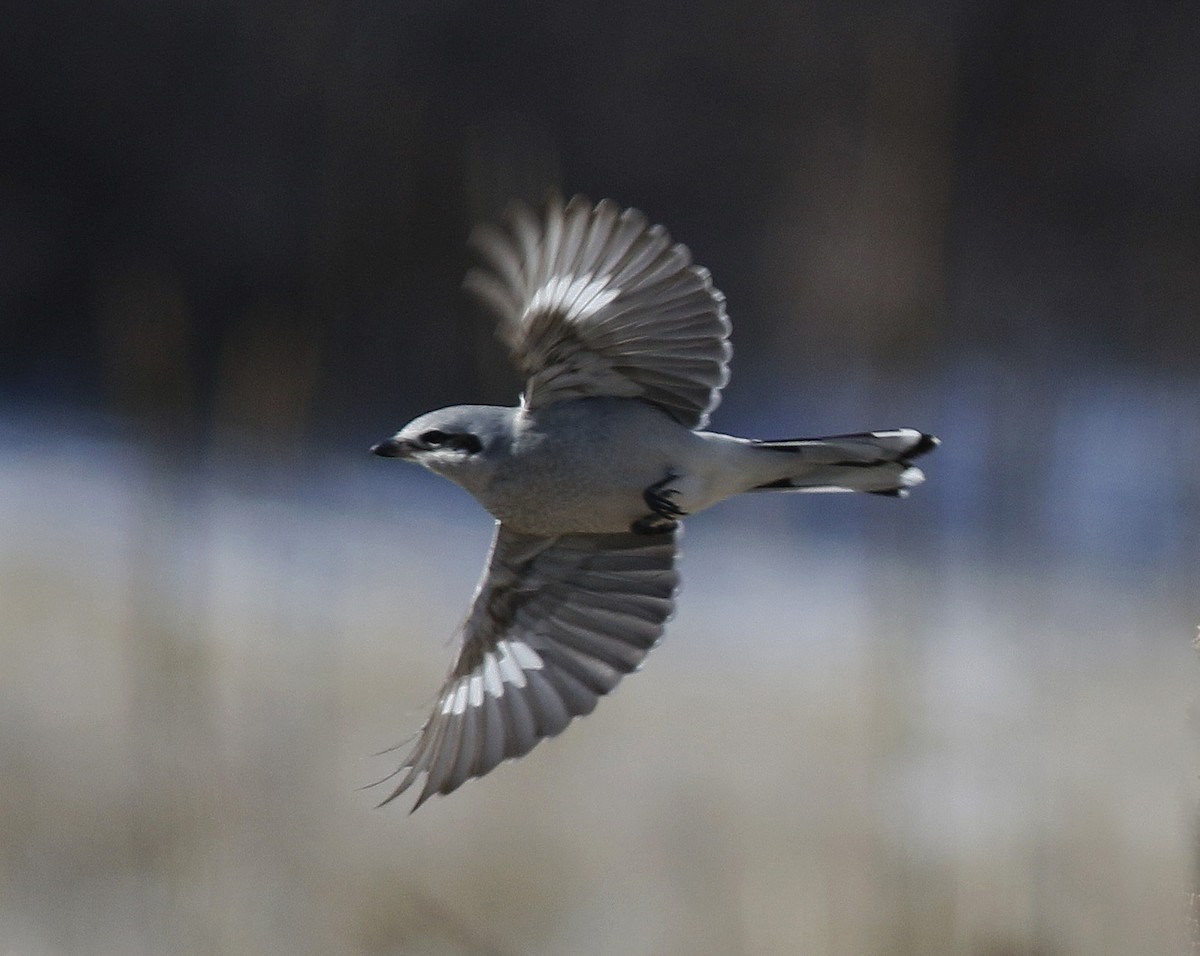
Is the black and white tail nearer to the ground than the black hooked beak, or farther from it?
farther from it

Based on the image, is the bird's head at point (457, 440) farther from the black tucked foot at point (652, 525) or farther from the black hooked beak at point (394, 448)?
the black tucked foot at point (652, 525)

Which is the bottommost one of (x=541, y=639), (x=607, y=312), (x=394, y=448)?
(x=541, y=639)

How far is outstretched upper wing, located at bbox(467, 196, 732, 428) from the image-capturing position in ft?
2.80

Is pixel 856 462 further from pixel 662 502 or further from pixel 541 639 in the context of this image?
pixel 541 639

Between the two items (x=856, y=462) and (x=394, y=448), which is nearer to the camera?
(x=394, y=448)

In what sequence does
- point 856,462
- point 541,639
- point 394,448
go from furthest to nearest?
point 541,639 → point 856,462 → point 394,448

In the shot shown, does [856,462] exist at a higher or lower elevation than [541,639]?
higher

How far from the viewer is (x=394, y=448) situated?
0.84m

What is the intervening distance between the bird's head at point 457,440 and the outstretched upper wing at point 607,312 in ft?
0.14

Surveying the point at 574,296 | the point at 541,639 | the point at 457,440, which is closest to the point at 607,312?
the point at 574,296

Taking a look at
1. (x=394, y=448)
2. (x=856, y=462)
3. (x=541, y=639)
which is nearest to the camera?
(x=394, y=448)

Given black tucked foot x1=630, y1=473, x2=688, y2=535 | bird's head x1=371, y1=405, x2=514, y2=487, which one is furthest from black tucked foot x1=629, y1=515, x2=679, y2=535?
bird's head x1=371, y1=405, x2=514, y2=487

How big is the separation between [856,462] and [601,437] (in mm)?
192

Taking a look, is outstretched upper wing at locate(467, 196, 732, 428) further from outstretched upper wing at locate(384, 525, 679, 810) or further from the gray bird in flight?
outstretched upper wing at locate(384, 525, 679, 810)
